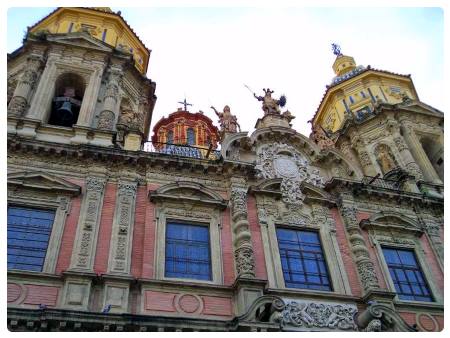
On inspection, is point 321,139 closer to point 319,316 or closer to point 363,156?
point 363,156

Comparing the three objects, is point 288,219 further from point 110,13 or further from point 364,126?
point 110,13

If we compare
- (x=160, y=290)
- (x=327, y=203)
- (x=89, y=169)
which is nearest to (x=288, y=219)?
(x=327, y=203)

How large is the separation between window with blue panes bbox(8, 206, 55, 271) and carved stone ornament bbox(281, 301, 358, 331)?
691cm

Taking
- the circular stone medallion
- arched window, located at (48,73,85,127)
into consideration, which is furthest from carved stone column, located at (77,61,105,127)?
the circular stone medallion

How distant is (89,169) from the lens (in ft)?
50.9

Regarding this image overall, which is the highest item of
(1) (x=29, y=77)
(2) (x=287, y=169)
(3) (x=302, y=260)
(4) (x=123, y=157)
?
(1) (x=29, y=77)

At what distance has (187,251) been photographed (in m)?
14.4

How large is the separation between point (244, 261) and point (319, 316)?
258 cm

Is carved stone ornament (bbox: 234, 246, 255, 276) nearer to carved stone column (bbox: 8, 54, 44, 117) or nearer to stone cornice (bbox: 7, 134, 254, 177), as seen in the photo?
stone cornice (bbox: 7, 134, 254, 177)

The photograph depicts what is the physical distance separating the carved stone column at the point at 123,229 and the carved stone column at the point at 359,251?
7.17 meters

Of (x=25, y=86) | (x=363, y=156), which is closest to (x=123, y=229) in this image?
(x=25, y=86)

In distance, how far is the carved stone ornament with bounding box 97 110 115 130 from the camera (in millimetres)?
17891

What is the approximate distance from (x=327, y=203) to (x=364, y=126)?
29.9ft

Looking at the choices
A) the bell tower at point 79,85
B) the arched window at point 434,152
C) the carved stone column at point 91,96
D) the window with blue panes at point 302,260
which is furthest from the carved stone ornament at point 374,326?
the arched window at point 434,152
